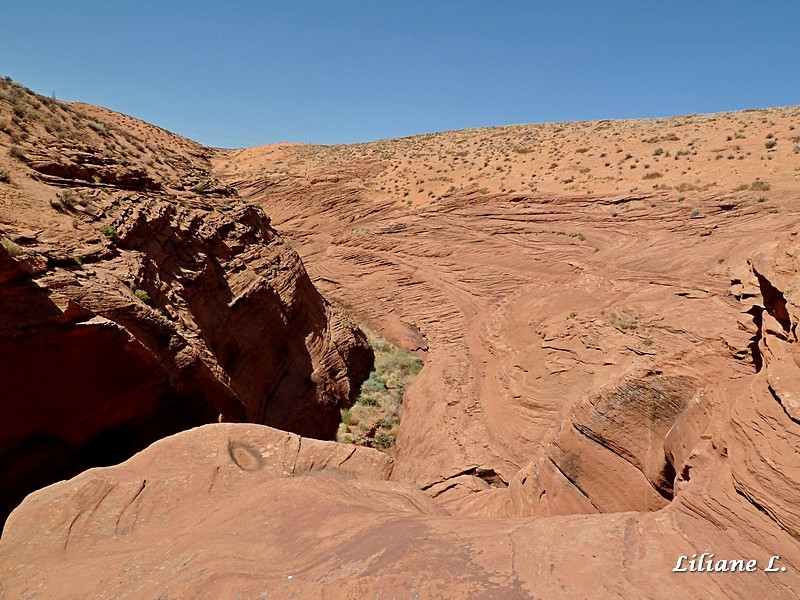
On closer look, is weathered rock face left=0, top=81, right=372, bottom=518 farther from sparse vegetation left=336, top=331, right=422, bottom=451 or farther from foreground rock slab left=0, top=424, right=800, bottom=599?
foreground rock slab left=0, top=424, right=800, bottom=599

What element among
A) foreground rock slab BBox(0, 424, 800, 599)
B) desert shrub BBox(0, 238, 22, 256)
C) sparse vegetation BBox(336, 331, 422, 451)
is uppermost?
desert shrub BBox(0, 238, 22, 256)

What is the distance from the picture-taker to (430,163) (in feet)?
121

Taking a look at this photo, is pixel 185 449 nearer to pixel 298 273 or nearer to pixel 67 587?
pixel 67 587

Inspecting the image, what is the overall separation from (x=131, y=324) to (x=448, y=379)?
34.0 ft

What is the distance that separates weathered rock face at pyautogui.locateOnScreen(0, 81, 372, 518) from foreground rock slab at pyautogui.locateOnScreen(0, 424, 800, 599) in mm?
1837

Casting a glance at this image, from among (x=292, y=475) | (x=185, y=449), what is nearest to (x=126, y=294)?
(x=185, y=449)

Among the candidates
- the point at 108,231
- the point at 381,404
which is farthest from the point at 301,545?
the point at 381,404

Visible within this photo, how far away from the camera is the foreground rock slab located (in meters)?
3.32

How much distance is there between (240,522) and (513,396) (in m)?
9.73

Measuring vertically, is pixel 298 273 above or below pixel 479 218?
below

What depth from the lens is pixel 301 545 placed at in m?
4.41

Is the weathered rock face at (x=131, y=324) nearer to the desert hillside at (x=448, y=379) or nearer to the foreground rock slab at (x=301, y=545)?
the desert hillside at (x=448, y=379)
